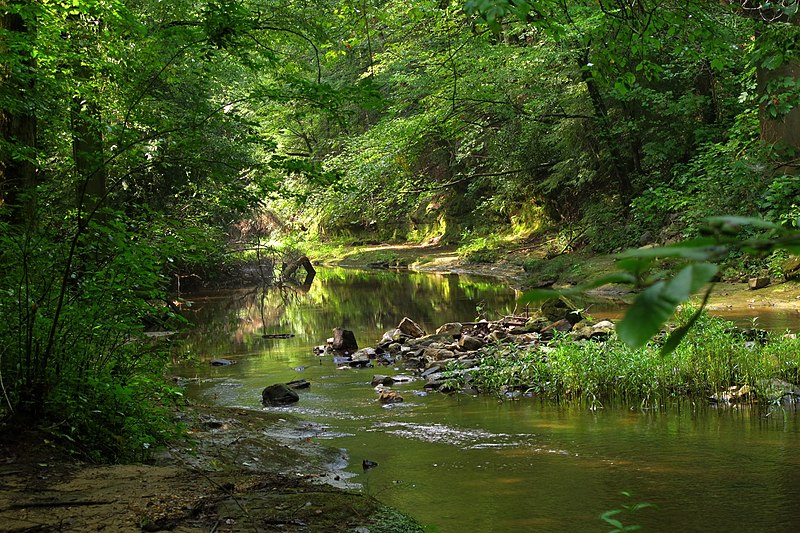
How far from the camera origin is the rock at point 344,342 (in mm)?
12875

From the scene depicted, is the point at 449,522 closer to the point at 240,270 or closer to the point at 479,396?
the point at 479,396

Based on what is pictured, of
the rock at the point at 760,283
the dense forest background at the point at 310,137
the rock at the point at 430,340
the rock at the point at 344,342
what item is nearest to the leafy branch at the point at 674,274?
the dense forest background at the point at 310,137

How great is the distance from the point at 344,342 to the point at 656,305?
40.2ft

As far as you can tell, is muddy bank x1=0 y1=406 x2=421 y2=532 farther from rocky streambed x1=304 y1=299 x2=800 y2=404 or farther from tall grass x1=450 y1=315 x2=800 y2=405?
tall grass x1=450 y1=315 x2=800 y2=405

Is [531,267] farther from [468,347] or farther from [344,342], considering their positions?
[468,347]

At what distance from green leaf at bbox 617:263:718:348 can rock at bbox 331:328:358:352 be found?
12221 millimetres

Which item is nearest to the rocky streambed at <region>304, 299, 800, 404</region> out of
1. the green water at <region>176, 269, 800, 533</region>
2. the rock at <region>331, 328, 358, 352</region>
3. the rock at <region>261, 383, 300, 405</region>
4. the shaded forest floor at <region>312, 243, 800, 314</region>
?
the rock at <region>331, 328, 358, 352</region>

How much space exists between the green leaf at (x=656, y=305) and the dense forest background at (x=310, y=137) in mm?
2265

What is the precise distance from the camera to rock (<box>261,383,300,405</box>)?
908 cm

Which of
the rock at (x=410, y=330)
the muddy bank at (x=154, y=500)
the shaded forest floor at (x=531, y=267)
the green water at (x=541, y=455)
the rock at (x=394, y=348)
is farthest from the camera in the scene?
the shaded forest floor at (x=531, y=267)

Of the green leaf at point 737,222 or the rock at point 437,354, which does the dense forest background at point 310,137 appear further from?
the rock at point 437,354

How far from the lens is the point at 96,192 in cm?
1084

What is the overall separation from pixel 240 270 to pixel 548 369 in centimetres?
1808

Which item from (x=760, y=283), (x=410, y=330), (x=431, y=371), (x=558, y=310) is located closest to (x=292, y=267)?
(x=410, y=330)
